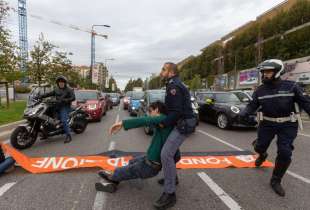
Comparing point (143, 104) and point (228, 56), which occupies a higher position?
point (228, 56)

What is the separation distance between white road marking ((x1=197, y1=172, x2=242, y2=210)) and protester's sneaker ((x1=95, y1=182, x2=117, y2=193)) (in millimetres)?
1516

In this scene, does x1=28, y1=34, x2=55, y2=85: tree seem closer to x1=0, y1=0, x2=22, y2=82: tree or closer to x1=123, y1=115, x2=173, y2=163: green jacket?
x1=0, y1=0, x2=22, y2=82: tree

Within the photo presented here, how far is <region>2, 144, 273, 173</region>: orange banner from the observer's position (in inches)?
192

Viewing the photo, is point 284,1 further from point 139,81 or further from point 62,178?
point 139,81

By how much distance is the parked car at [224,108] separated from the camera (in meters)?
9.35

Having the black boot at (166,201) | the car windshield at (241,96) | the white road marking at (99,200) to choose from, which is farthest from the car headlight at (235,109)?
the white road marking at (99,200)

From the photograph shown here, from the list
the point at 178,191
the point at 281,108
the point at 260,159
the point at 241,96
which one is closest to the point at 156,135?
the point at 178,191

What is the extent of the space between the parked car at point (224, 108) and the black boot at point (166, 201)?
6550mm

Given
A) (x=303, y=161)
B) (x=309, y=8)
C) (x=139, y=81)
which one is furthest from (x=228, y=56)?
(x=139, y=81)

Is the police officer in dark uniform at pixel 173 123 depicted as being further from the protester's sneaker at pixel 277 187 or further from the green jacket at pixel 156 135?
the protester's sneaker at pixel 277 187

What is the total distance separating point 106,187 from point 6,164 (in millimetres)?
2134

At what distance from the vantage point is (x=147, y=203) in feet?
11.2

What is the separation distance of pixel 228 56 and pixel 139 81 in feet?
340

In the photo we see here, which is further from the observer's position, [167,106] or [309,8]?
[309,8]
